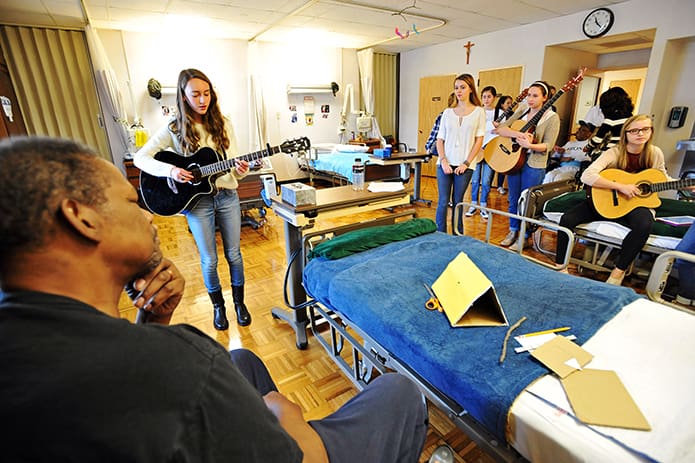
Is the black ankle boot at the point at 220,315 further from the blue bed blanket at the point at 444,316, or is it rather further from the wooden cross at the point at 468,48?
the wooden cross at the point at 468,48

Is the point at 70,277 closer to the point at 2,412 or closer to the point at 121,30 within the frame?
the point at 2,412

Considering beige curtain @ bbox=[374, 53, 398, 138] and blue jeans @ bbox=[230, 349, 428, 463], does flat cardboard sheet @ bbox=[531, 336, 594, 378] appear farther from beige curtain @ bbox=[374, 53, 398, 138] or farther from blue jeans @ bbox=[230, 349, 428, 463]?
beige curtain @ bbox=[374, 53, 398, 138]

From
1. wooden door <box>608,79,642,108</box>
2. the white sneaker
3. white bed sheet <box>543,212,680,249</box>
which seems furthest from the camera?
wooden door <box>608,79,642,108</box>

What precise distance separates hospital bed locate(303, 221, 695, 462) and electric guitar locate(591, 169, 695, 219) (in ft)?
4.09

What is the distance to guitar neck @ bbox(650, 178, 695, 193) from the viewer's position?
204cm

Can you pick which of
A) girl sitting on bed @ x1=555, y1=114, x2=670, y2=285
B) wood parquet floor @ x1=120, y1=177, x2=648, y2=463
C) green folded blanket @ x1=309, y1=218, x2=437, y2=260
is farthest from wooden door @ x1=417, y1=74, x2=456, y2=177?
green folded blanket @ x1=309, y1=218, x2=437, y2=260

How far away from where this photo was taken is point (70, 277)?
50 cm

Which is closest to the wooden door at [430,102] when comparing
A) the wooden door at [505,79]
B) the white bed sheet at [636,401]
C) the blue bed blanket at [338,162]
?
the wooden door at [505,79]

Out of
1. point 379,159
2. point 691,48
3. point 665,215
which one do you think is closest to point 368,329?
point 665,215

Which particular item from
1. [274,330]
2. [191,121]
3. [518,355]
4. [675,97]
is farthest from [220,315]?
[675,97]

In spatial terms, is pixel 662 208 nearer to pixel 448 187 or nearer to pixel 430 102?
pixel 448 187

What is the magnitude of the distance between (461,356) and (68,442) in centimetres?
93

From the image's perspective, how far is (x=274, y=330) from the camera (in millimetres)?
2121

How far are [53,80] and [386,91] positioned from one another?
5.46 metres
